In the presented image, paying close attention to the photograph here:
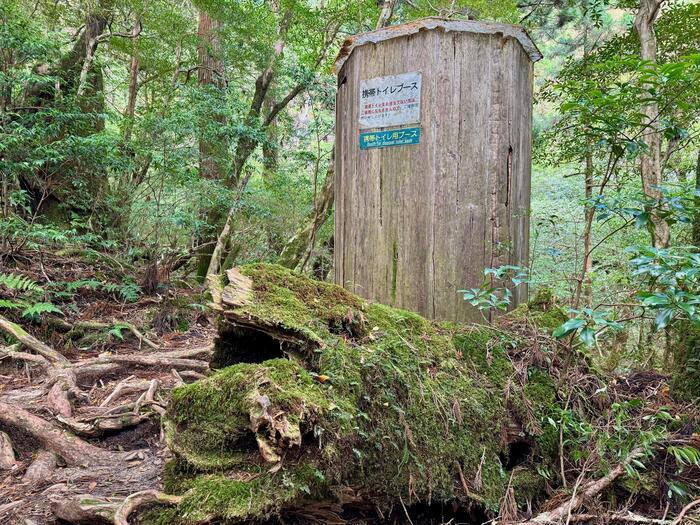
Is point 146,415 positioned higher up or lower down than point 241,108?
lower down

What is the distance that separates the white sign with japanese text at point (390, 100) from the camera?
10.6 ft

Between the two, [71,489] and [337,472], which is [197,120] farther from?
[337,472]

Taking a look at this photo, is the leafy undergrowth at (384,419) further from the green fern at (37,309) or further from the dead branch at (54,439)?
the green fern at (37,309)

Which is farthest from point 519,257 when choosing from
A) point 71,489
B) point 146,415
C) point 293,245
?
point 293,245

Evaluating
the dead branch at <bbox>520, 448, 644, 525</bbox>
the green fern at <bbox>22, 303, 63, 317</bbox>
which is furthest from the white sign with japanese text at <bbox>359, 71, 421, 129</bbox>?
the green fern at <bbox>22, 303, 63, 317</bbox>

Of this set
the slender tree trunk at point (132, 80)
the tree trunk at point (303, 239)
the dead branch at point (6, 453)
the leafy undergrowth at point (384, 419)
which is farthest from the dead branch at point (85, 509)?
the slender tree trunk at point (132, 80)

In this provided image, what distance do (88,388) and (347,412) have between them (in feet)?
9.52

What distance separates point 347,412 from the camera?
1.71 meters

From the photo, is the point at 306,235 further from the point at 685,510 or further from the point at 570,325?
the point at 685,510

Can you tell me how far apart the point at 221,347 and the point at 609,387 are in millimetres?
2030

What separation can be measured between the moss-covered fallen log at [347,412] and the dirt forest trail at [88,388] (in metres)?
0.52

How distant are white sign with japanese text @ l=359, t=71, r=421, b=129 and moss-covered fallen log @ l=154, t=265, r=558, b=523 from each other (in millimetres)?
1507

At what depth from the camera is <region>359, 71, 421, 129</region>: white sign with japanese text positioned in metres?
3.24

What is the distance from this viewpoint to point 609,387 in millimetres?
2453
